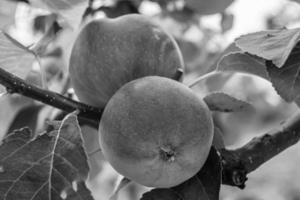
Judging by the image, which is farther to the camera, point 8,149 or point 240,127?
point 240,127

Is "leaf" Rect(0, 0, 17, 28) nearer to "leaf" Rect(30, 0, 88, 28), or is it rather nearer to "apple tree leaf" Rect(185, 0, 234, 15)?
"leaf" Rect(30, 0, 88, 28)

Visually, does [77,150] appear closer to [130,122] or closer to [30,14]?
[130,122]

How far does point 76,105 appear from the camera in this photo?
55.7 inches

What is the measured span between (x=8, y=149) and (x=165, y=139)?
0.43 m

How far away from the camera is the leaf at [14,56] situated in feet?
5.12

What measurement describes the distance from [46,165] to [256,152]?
0.67 metres

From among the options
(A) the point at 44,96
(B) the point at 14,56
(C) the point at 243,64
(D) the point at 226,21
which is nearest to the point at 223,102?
(C) the point at 243,64

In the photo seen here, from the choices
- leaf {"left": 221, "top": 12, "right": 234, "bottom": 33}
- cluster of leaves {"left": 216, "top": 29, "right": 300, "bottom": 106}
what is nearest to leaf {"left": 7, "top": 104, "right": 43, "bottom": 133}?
cluster of leaves {"left": 216, "top": 29, "right": 300, "bottom": 106}

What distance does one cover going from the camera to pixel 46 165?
1.30 meters

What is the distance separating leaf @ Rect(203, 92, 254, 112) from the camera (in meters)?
1.60

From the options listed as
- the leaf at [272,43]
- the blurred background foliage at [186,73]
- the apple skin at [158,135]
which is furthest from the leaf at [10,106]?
the leaf at [272,43]

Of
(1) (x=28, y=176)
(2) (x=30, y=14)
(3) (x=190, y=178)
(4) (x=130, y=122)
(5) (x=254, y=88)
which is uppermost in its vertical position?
(4) (x=130, y=122)

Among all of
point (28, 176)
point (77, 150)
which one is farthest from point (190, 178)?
point (28, 176)

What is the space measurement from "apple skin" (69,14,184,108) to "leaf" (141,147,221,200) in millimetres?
333
